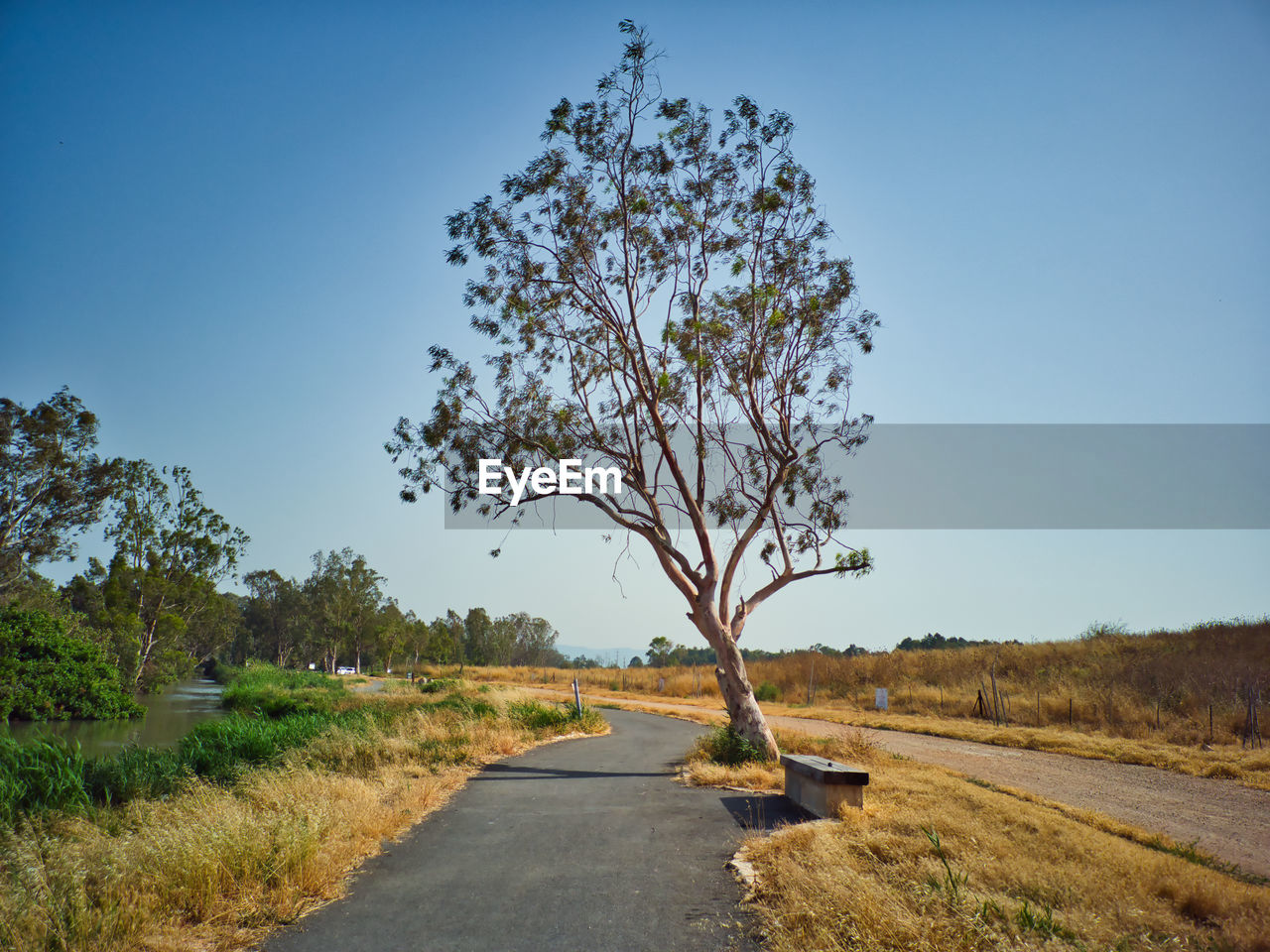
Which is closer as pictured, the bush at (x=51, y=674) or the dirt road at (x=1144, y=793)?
the dirt road at (x=1144, y=793)

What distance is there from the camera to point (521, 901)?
5953 mm

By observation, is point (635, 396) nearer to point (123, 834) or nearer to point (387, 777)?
point (387, 777)

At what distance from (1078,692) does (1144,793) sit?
15092 mm

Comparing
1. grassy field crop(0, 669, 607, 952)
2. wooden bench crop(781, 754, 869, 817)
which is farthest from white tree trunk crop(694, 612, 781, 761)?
grassy field crop(0, 669, 607, 952)

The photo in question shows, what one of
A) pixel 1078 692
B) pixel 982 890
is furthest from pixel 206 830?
pixel 1078 692

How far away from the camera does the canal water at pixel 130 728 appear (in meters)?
22.9

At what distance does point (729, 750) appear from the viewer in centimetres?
1335

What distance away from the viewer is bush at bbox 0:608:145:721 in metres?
28.3

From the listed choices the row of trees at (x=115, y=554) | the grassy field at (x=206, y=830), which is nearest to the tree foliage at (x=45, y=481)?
the row of trees at (x=115, y=554)

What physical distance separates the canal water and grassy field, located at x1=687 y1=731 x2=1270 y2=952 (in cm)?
1953

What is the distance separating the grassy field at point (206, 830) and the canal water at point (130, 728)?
8.67m

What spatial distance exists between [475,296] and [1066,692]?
24.4 metres

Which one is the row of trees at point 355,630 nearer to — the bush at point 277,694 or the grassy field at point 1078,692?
the bush at point 277,694

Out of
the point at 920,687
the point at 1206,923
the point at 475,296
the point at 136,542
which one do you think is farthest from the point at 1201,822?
the point at 136,542
